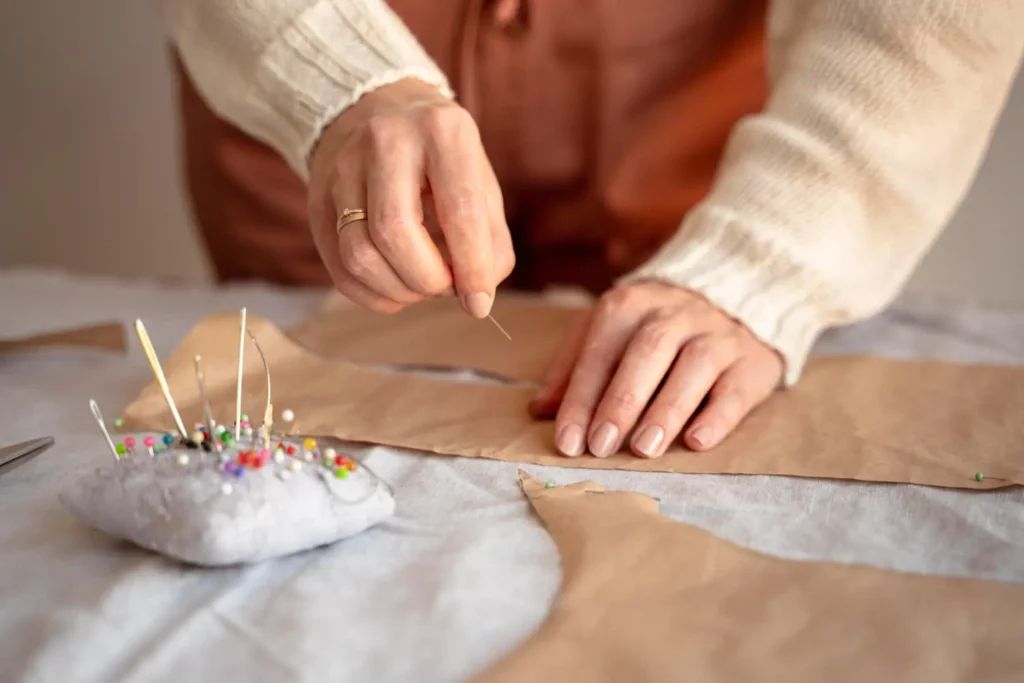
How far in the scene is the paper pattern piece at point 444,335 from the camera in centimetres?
73

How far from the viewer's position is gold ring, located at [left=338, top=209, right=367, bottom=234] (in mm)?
588

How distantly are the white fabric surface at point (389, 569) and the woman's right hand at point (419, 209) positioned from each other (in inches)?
4.4

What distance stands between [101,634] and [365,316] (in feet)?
1.56

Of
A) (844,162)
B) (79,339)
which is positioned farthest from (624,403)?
(79,339)

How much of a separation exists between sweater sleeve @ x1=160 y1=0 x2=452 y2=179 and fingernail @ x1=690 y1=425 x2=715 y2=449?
0.33 meters

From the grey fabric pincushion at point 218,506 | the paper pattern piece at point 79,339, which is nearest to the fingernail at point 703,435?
the grey fabric pincushion at point 218,506

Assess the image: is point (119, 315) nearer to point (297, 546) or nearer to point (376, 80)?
point (376, 80)

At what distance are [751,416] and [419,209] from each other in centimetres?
27

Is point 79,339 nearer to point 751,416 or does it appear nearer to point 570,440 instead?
point 570,440

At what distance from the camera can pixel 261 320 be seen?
0.75 metres

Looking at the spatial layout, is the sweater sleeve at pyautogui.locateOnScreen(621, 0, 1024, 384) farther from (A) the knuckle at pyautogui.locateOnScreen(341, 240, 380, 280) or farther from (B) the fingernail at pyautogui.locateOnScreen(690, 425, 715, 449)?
(A) the knuckle at pyautogui.locateOnScreen(341, 240, 380, 280)

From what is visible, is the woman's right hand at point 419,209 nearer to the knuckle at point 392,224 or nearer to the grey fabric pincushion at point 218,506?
the knuckle at point 392,224

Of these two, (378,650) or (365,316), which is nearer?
(378,650)

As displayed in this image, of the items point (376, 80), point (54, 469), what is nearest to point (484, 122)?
point (376, 80)
